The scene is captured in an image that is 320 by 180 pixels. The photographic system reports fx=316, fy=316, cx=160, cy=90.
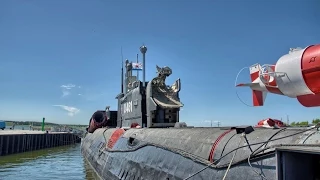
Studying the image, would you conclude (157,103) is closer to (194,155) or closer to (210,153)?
(194,155)

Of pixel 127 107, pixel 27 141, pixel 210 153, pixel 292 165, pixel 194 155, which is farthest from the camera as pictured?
pixel 27 141

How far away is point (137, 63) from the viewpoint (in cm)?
3161

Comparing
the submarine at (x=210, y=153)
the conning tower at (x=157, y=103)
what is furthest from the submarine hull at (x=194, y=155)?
the conning tower at (x=157, y=103)

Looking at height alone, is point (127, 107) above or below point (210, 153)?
above

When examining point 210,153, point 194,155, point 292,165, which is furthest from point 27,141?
point 292,165

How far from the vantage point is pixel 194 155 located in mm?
8688

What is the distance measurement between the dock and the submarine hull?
82.9 ft

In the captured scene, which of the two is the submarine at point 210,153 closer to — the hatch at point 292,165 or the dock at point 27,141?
the hatch at point 292,165

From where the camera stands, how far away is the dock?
1425 inches

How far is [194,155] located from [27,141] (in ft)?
131

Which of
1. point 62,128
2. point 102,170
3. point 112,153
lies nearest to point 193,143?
point 112,153

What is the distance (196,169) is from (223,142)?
103cm

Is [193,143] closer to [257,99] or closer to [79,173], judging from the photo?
[257,99]

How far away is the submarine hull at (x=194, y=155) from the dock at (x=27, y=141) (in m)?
25.3
